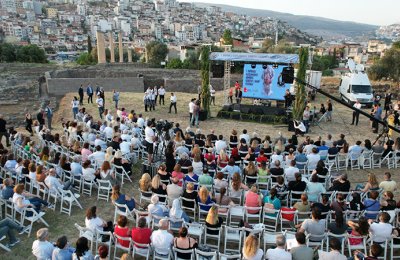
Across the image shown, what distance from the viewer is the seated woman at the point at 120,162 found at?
1057cm

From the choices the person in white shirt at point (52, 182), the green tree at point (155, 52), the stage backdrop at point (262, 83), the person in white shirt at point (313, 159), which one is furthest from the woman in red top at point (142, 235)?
the green tree at point (155, 52)

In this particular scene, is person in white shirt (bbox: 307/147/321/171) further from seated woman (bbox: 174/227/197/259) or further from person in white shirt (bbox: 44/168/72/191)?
person in white shirt (bbox: 44/168/72/191)

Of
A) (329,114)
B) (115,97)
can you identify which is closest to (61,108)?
(115,97)

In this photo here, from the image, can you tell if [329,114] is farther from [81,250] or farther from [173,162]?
[81,250]

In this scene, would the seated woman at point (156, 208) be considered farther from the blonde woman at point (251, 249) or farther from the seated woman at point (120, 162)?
the seated woman at point (120, 162)

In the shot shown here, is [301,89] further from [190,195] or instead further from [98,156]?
[190,195]

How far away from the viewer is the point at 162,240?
254 inches

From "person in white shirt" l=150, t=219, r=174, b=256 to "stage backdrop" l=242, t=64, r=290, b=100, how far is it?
15.3 metres

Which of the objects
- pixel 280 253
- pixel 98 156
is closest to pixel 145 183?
pixel 98 156

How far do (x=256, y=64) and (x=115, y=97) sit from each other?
28.2 ft

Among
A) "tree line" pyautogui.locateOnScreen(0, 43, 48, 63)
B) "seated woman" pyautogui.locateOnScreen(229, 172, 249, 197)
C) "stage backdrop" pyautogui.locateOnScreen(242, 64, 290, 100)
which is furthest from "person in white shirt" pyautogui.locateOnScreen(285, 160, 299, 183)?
"tree line" pyautogui.locateOnScreen(0, 43, 48, 63)

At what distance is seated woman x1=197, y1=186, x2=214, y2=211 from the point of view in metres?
7.85

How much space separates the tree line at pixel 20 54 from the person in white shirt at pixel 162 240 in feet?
195

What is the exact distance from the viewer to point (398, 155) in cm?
1270
